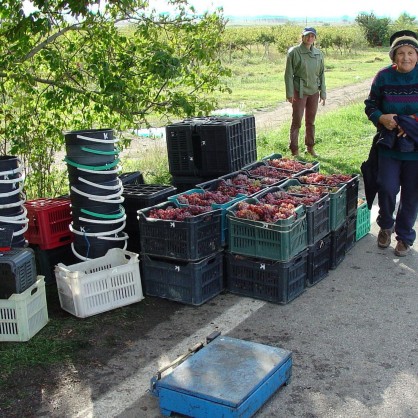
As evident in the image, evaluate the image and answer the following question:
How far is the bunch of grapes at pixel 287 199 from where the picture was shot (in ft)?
18.9

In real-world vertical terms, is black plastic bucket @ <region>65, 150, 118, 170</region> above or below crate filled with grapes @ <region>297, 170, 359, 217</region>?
above

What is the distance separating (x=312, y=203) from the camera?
19.0 ft

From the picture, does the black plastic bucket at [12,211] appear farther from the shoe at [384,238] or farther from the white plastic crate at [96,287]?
the shoe at [384,238]

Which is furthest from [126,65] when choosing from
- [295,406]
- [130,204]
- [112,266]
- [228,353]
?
[295,406]

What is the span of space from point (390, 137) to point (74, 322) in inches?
140

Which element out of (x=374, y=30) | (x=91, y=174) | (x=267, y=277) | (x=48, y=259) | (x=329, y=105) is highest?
(x=374, y=30)

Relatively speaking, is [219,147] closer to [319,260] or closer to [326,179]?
[326,179]

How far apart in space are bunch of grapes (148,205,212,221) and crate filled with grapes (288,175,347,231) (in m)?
1.23

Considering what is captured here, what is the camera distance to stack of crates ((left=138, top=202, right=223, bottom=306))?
5266 mm

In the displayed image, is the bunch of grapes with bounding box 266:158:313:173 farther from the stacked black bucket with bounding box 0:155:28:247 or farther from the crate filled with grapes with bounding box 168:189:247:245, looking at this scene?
the stacked black bucket with bounding box 0:155:28:247

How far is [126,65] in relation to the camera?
696 centimetres

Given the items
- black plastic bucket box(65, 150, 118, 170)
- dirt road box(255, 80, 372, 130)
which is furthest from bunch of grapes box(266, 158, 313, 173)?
dirt road box(255, 80, 372, 130)

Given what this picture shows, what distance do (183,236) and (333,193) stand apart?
1706 millimetres

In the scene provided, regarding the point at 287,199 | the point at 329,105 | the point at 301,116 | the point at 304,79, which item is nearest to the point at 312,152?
the point at 301,116
